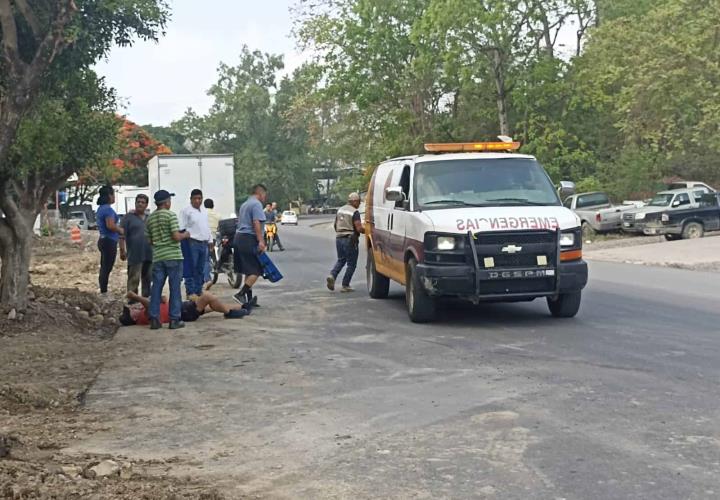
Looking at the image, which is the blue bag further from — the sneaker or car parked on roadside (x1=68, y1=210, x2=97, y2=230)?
car parked on roadside (x1=68, y1=210, x2=97, y2=230)

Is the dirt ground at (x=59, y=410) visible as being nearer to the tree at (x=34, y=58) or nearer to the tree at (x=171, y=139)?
the tree at (x=34, y=58)

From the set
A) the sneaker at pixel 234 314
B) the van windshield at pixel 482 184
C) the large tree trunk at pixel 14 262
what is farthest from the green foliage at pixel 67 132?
the van windshield at pixel 482 184

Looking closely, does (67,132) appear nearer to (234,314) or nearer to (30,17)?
(30,17)

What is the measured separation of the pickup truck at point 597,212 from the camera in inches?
1375

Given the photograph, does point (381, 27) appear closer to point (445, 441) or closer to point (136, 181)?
point (136, 181)

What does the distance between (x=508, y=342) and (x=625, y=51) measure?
31.6 metres

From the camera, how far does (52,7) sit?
11047 millimetres

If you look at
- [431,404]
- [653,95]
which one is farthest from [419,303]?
[653,95]

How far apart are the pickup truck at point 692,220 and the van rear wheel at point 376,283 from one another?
755 inches

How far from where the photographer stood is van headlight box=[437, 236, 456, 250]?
11422 mm

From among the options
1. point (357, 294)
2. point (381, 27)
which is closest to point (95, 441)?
point (357, 294)

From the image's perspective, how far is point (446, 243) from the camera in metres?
11.5

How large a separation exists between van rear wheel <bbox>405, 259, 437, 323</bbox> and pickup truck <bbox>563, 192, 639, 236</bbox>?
23.3 m

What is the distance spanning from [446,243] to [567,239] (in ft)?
4.91
